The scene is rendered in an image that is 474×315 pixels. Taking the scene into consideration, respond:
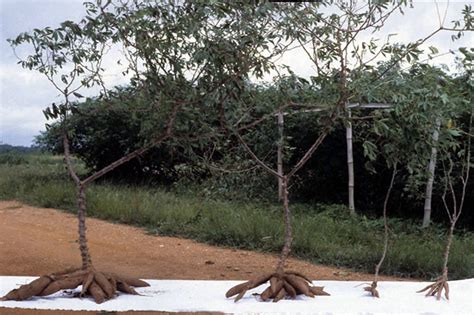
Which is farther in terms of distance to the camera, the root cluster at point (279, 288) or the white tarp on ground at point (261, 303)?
the root cluster at point (279, 288)

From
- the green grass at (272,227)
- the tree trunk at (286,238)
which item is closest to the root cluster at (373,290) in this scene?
the tree trunk at (286,238)

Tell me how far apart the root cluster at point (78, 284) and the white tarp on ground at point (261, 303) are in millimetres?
48

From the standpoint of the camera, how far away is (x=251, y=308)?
152 inches

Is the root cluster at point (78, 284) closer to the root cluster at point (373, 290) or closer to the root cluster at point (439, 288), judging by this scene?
the root cluster at point (373, 290)

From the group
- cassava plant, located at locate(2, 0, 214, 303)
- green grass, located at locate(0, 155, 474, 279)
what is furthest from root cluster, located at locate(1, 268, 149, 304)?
green grass, located at locate(0, 155, 474, 279)

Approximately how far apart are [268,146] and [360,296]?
4.01m

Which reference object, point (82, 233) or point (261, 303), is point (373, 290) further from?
point (82, 233)

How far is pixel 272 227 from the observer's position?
718 cm

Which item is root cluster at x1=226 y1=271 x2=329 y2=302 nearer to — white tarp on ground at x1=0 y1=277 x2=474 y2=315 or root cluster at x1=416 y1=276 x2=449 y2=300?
white tarp on ground at x1=0 y1=277 x2=474 y2=315

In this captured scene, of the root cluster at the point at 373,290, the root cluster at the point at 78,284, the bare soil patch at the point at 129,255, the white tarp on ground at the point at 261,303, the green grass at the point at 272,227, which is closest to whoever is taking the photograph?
the white tarp on ground at the point at 261,303

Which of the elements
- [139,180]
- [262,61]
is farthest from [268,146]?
[139,180]

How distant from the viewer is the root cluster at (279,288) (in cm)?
406

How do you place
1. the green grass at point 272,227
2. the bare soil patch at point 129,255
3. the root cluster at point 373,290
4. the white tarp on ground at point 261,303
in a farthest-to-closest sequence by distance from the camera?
the green grass at point 272,227
the bare soil patch at point 129,255
the root cluster at point 373,290
the white tarp on ground at point 261,303

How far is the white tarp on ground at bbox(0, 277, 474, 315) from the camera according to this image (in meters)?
3.84
